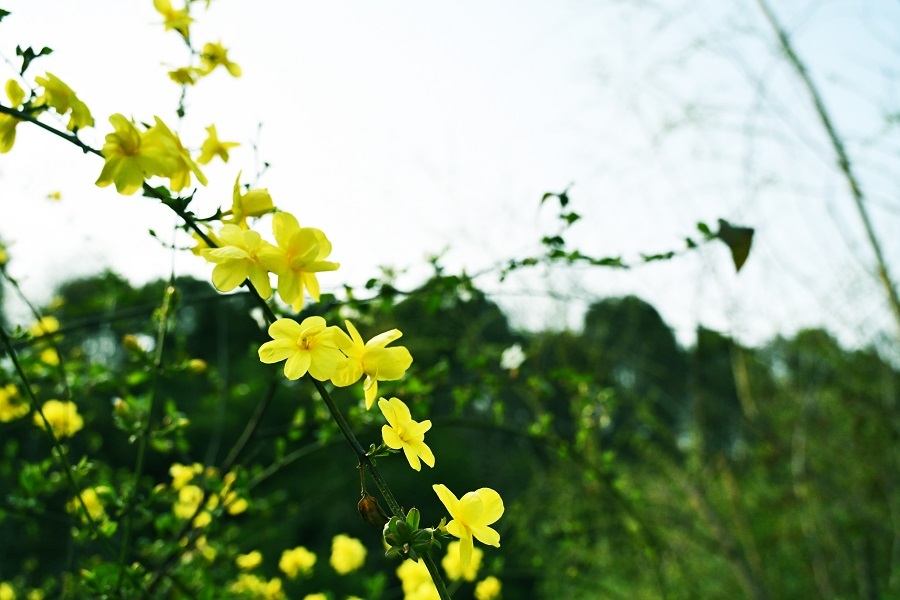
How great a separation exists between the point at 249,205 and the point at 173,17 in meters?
0.62

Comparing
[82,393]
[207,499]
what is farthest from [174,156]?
[82,393]

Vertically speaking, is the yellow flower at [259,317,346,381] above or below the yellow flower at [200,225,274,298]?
below

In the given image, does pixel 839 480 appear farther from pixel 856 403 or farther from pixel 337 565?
pixel 337 565

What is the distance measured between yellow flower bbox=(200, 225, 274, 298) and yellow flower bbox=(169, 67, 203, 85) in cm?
64

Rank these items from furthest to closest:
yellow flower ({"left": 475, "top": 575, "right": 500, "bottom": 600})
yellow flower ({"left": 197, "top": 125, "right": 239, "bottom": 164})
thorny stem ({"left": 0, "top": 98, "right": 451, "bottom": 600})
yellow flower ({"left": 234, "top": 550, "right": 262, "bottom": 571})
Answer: yellow flower ({"left": 475, "top": 575, "right": 500, "bottom": 600})
yellow flower ({"left": 234, "top": 550, "right": 262, "bottom": 571})
yellow flower ({"left": 197, "top": 125, "right": 239, "bottom": 164})
thorny stem ({"left": 0, "top": 98, "right": 451, "bottom": 600})

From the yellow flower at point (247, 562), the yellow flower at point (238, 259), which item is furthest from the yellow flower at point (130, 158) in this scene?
the yellow flower at point (247, 562)

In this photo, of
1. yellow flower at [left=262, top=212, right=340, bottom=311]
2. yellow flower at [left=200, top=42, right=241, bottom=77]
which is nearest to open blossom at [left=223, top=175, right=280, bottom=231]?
yellow flower at [left=262, top=212, right=340, bottom=311]

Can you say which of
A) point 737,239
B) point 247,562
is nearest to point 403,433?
point 737,239

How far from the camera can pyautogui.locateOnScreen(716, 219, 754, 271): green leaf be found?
119 cm

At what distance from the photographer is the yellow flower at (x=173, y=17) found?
1219 millimetres

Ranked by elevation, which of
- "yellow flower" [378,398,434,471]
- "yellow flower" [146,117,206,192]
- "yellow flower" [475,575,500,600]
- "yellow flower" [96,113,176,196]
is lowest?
"yellow flower" [378,398,434,471]

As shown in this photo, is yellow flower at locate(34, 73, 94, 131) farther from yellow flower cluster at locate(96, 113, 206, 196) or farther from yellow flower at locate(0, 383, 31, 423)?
yellow flower at locate(0, 383, 31, 423)

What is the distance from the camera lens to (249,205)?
0.85 meters

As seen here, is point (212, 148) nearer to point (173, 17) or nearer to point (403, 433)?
point (173, 17)
